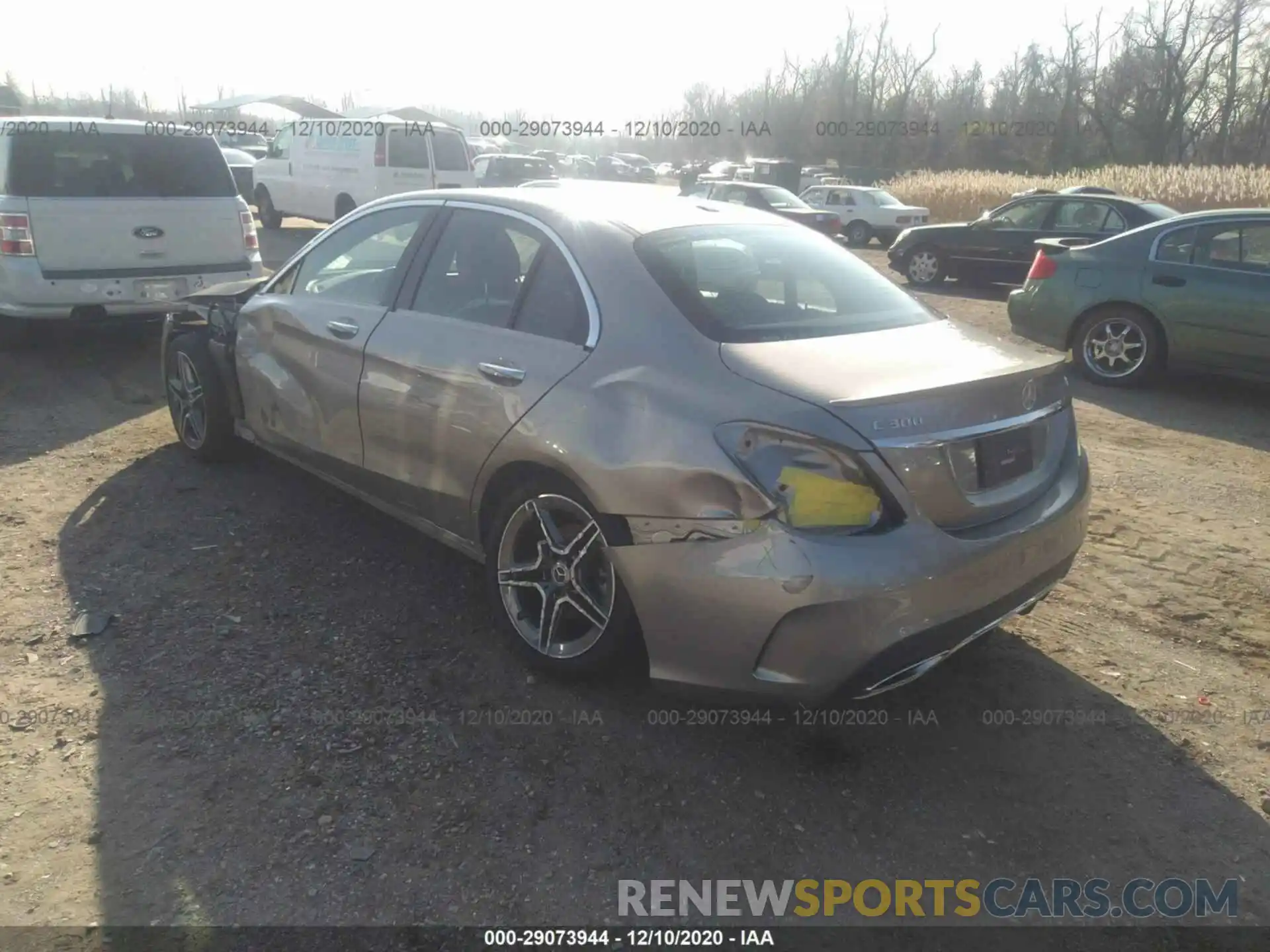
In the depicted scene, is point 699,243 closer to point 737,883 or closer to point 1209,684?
point 737,883

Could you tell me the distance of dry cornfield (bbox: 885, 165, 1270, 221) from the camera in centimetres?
2234

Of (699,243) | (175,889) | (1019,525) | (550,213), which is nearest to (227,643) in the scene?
(175,889)

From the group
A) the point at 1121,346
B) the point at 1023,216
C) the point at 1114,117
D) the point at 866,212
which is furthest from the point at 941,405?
the point at 1114,117

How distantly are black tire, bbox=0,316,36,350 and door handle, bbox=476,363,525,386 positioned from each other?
250 inches

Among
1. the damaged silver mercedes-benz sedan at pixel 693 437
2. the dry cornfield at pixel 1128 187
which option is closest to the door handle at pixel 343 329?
the damaged silver mercedes-benz sedan at pixel 693 437

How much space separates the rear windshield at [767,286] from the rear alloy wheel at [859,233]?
784 inches

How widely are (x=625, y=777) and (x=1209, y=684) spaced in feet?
7.12

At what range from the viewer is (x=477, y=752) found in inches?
119

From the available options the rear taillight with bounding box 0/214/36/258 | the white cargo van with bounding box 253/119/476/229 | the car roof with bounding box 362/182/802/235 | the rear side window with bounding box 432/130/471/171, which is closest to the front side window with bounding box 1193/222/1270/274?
the car roof with bounding box 362/182/802/235

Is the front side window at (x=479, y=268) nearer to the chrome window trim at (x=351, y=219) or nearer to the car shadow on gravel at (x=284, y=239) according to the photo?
the chrome window trim at (x=351, y=219)

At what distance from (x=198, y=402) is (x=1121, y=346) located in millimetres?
6973

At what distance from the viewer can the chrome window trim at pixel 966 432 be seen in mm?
2629

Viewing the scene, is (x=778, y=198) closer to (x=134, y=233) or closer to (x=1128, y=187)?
(x=1128, y=187)

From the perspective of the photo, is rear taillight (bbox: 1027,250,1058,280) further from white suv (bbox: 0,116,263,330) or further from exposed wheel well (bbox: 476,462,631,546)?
white suv (bbox: 0,116,263,330)
